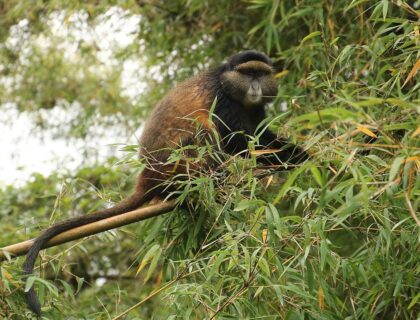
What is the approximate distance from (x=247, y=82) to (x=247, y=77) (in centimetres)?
3

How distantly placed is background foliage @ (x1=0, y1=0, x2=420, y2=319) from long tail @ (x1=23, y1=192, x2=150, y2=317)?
0.22 ft

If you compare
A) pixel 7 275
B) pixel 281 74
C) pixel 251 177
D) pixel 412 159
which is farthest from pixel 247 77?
pixel 412 159

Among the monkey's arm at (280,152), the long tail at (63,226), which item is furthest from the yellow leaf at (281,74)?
the long tail at (63,226)

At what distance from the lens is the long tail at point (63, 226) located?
285cm

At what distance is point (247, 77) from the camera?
4203mm

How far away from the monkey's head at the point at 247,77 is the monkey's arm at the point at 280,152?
0.25 metres

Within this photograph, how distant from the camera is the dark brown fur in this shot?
3756mm

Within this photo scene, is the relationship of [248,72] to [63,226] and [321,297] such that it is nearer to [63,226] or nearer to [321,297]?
[63,226]

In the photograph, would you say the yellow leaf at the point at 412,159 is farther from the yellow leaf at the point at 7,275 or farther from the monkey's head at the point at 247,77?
the monkey's head at the point at 247,77

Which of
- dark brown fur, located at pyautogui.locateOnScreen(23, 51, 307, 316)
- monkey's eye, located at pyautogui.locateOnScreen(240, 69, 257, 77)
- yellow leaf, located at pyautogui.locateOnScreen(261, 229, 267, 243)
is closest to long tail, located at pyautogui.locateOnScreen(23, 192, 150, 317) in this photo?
dark brown fur, located at pyautogui.locateOnScreen(23, 51, 307, 316)

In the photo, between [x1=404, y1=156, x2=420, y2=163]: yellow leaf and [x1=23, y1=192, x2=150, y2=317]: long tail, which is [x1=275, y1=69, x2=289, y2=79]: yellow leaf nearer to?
[x1=23, y1=192, x2=150, y2=317]: long tail

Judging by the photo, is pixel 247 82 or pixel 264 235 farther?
pixel 247 82

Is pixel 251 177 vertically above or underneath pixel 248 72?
above

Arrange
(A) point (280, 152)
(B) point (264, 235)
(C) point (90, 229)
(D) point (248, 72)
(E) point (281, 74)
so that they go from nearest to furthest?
1. (B) point (264, 235)
2. (C) point (90, 229)
3. (A) point (280, 152)
4. (D) point (248, 72)
5. (E) point (281, 74)
